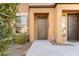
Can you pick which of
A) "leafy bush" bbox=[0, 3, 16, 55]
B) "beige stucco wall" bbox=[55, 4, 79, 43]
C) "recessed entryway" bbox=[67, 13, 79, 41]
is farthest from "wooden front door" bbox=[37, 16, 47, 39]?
"leafy bush" bbox=[0, 3, 16, 55]

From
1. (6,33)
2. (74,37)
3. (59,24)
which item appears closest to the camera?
(6,33)

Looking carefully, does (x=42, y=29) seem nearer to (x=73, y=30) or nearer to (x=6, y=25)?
(x=73, y=30)

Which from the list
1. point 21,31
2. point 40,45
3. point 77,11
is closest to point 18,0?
point 21,31

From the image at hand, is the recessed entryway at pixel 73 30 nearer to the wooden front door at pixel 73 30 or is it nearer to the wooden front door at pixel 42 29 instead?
the wooden front door at pixel 73 30

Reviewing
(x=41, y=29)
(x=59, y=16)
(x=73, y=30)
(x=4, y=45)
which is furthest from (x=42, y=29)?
(x=4, y=45)

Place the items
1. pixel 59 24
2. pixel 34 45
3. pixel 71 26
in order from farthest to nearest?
pixel 59 24 → pixel 71 26 → pixel 34 45

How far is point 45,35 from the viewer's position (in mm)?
5625

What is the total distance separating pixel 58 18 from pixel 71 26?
73 cm

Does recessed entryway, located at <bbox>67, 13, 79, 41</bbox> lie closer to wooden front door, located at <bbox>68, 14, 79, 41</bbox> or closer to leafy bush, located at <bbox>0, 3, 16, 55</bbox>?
wooden front door, located at <bbox>68, 14, 79, 41</bbox>

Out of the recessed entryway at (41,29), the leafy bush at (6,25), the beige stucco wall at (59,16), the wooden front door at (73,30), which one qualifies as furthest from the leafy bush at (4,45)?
the beige stucco wall at (59,16)

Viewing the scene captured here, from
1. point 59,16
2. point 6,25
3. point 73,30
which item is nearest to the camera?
point 6,25

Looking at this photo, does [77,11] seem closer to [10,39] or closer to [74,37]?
[74,37]

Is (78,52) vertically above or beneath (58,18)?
beneath

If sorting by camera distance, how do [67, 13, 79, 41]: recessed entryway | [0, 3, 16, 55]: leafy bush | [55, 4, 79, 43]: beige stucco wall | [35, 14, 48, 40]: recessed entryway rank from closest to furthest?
[0, 3, 16, 55]: leafy bush → [35, 14, 48, 40]: recessed entryway → [67, 13, 79, 41]: recessed entryway → [55, 4, 79, 43]: beige stucco wall
